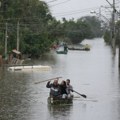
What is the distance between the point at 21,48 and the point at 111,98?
139 feet

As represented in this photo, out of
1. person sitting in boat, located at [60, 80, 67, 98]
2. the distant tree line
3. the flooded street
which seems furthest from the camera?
the distant tree line

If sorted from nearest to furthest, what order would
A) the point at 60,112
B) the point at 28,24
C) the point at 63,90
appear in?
the point at 60,112 < the point at 63,90 < the point at 28,24

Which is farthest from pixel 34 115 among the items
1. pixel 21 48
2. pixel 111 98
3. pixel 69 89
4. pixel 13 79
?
pixel 21 48

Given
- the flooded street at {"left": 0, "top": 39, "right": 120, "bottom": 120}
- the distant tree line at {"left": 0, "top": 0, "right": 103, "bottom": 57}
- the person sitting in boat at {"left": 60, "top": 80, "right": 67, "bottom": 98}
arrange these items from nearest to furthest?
the flooded street at {"left": 0, "top": 39, "right": 120, "bottom": 120} → the person sitting in boat at {"left": 60, "top": 80, "right": 67, "bottom": 98} → the distant tree line at {"left": 0, "top": 0, "right": 103, "bottom": 57}

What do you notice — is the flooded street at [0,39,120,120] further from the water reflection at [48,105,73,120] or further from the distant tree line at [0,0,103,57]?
the distant tree line at [0,0,103,57]

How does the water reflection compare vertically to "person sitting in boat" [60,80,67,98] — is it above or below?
below

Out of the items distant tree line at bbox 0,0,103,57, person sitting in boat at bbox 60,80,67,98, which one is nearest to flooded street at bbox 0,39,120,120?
person sitting in boat at bbox 60,80,67,98

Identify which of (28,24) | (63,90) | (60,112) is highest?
(28,24)

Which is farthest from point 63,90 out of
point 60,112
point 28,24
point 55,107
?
point 28,24

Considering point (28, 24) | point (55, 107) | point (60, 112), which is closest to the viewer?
point (60, 112)

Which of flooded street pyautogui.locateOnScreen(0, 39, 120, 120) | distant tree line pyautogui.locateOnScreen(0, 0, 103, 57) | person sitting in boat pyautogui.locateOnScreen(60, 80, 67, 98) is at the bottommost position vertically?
flooded street pyautogui.locateOnScreen(0, 39, 120, 120)

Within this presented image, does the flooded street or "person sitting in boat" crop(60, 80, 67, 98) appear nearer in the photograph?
the flooded street

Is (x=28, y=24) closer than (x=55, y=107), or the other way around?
(x=55, y=107)

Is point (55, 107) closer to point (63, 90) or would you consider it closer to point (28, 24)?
point (63, 90)
